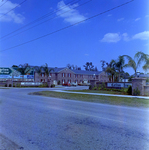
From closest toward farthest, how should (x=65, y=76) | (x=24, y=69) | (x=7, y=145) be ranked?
1. (x=7, y=145)
2. (x=24, y=69)
3. (x=65, y=76)

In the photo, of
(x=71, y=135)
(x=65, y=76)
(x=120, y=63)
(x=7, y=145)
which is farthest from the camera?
(x=65, y=76)

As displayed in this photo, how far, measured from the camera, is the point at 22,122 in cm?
730

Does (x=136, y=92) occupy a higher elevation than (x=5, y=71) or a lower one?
lower

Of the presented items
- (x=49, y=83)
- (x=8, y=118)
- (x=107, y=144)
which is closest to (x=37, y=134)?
(x=107, y=144)

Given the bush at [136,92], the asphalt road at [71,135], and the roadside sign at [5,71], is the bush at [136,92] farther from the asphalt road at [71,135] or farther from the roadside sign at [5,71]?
the roadside sign at [5,71]

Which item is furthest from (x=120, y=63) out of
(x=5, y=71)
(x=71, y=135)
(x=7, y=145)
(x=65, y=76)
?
(x=65, y=76)

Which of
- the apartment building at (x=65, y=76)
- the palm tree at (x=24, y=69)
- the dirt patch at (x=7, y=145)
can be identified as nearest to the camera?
the dirt patch at (x=7, y=145)

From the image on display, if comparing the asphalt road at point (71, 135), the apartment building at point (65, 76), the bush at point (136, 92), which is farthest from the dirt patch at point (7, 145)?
the apartment building at point (65, 76)

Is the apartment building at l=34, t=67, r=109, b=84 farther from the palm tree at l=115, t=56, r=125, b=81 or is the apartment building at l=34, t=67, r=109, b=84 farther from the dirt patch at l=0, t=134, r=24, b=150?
the dirt patch at l=0, t=134, r=24, b=150

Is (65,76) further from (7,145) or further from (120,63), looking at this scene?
(7,145)

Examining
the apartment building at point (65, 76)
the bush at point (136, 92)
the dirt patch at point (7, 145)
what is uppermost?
the apartment building at point (65, 76)

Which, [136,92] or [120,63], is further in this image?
[120,63]

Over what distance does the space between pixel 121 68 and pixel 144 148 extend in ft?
93.5

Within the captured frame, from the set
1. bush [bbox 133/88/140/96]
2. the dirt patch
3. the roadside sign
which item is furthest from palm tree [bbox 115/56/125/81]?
the roadside sign
